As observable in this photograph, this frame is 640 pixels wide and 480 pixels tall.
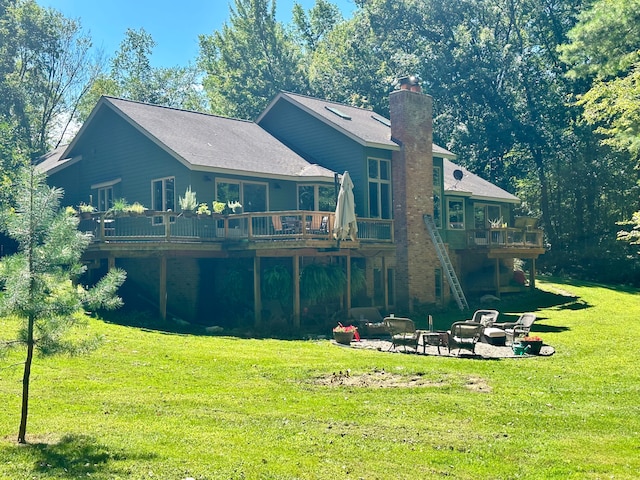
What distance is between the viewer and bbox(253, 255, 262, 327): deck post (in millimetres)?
20594

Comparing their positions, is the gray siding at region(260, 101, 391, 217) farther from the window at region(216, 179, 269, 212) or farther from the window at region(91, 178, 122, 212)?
the window at region(91, 178, 122, 212)

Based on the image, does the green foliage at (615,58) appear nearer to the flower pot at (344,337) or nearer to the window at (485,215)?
the window at (485,215)

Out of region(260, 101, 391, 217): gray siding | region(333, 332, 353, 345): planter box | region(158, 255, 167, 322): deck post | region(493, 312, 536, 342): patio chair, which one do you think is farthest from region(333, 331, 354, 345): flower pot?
region(260, 101, 391, 217): gray siding

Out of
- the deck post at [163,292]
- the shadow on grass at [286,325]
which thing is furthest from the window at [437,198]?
the deck post at [163,292]

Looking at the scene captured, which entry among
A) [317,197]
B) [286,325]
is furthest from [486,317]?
[317,197]

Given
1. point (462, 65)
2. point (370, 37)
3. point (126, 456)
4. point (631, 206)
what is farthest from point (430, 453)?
point (370, 37)

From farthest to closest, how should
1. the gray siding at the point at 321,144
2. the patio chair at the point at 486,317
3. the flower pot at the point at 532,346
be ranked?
the gray siding at the point at 321,144 < the patio chair at the point at 486,317 < the flower pot at the point at 532,346

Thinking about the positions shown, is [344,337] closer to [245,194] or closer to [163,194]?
[245,194]

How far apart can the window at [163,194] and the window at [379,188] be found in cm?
718

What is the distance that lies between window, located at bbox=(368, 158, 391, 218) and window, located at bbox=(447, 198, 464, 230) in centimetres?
412

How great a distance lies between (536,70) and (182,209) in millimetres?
33189

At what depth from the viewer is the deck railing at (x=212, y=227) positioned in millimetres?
20125

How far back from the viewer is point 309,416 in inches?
389

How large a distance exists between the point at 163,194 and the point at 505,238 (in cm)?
1402
